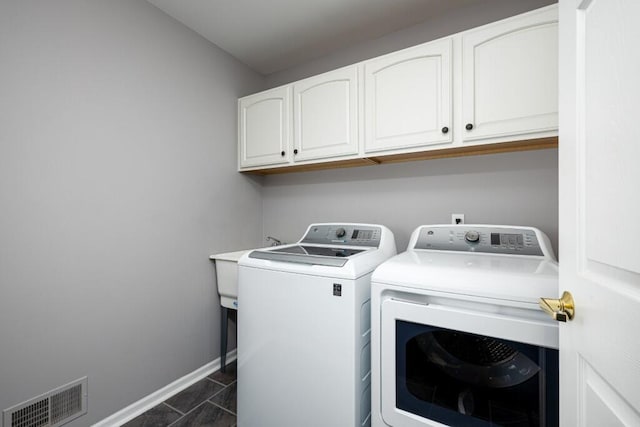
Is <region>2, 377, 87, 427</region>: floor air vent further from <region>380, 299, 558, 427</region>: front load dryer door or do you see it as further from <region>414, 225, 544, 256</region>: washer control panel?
<region>414, 225, 544, 256</region>: washer control panel

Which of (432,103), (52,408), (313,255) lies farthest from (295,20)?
(52,408)

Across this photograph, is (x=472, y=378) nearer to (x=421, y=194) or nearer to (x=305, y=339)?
(x=305, y=339)

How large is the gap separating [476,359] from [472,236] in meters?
0.66

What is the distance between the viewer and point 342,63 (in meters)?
2.24

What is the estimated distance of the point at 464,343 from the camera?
1.05 m

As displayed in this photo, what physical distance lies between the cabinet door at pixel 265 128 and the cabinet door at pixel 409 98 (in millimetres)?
642

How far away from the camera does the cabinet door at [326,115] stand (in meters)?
1.81

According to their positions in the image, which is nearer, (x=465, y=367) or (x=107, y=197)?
(x=465, y=367)

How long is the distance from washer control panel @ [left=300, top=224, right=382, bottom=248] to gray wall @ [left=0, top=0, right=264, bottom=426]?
2.48 ft

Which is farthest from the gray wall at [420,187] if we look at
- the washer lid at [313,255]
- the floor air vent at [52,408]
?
the floor air vent at [52,408]

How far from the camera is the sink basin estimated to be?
6.51 feet

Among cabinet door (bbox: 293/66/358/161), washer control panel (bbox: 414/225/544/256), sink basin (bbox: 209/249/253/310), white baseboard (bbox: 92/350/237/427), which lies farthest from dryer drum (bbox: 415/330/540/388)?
white baseboard (bbox: 92/350/237/427)

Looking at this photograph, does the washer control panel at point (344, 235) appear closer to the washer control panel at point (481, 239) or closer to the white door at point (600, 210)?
the washer control panel at point (481, 239)

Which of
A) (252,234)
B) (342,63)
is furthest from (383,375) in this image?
(342,63)
